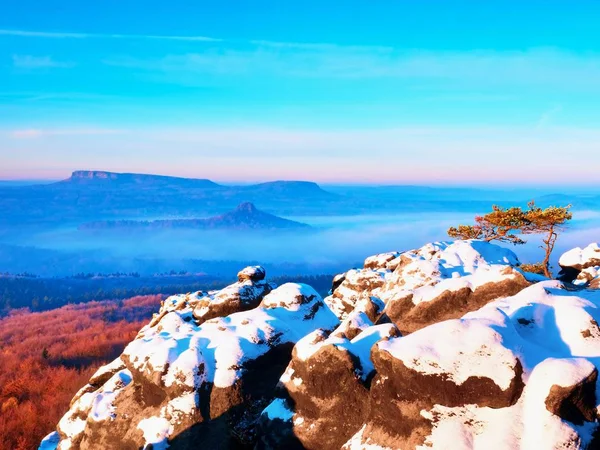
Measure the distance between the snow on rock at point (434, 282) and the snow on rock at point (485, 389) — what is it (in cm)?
666

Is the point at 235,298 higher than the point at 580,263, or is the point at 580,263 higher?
the point at 580,263

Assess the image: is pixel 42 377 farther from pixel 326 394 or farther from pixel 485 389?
pixel 485 389

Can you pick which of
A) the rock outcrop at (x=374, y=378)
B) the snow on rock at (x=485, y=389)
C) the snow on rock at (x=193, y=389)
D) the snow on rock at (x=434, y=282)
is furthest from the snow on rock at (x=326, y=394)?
the snow on rock at (x=434, y=282)

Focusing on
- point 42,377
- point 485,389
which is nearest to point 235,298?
point 485,389

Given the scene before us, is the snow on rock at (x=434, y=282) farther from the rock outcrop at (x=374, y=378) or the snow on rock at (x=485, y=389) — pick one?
the snow on rock at (x=485, y=389)

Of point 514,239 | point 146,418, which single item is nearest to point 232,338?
point 146,418

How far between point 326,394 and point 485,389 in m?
6.62

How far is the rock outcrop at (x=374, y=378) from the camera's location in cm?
1606

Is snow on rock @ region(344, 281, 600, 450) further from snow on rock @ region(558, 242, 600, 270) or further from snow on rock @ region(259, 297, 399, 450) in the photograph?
snow on rock @ region(558, 242, 600, 270)

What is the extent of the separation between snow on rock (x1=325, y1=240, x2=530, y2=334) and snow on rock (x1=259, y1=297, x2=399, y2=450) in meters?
5.49

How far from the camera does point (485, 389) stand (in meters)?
16.5

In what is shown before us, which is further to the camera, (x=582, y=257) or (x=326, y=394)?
(x=582, y=257)

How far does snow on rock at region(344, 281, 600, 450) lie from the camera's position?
1534 cm

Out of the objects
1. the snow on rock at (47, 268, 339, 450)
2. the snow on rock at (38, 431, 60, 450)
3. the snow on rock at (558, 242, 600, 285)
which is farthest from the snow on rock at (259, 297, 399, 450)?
the snow on rock at (558, 242, 600, 285)
